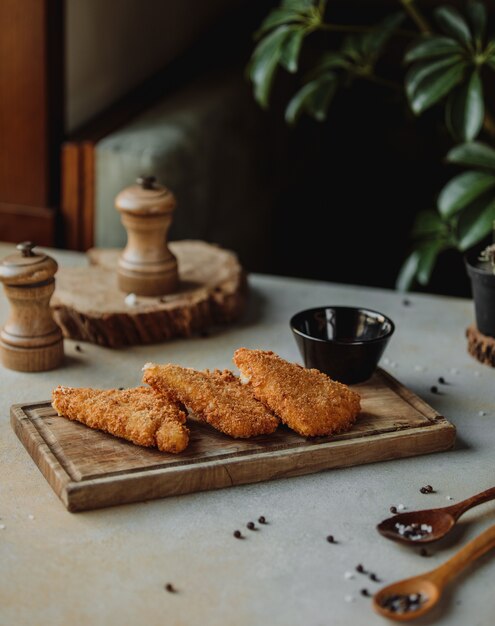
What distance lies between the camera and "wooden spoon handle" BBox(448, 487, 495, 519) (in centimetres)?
122

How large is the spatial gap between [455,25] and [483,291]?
89 cm

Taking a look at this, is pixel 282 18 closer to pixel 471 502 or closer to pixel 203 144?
pixel 203 144

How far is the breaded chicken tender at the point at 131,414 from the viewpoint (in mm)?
1296

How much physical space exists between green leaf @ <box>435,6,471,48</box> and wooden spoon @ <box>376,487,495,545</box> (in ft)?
4.53

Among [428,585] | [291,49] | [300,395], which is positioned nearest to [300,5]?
[291,49]

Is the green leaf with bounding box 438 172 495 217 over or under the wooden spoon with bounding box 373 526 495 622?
over

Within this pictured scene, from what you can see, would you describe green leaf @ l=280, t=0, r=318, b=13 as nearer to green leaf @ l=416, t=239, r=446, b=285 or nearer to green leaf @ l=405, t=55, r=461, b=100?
green leaf @ l=405, t=55, r=461, b=100

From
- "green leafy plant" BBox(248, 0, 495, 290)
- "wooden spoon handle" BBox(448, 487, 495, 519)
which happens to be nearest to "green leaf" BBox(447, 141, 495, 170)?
"green leafy plant" BBox(248, 0, 495, 290)

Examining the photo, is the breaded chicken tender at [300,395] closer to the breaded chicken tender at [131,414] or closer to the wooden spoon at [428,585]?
the breaded chicken tender at [131,414]

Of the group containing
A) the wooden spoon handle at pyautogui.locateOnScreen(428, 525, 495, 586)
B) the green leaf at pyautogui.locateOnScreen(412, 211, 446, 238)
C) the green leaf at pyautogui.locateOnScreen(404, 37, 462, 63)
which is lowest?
the green leaf at pyautogui.locateOnScreen(412, 211, 446, 238)

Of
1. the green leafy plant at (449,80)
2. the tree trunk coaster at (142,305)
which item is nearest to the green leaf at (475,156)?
the green leafy plant at (449,80)

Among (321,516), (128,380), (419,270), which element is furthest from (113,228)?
(321,516)

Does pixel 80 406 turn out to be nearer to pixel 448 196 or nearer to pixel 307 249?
pixel 448 196

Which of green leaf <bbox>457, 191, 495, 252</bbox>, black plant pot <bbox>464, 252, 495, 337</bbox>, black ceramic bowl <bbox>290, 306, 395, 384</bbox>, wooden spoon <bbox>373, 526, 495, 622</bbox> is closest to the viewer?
wooden spoon <bbox>373, 526, 495, 622</bbox>
